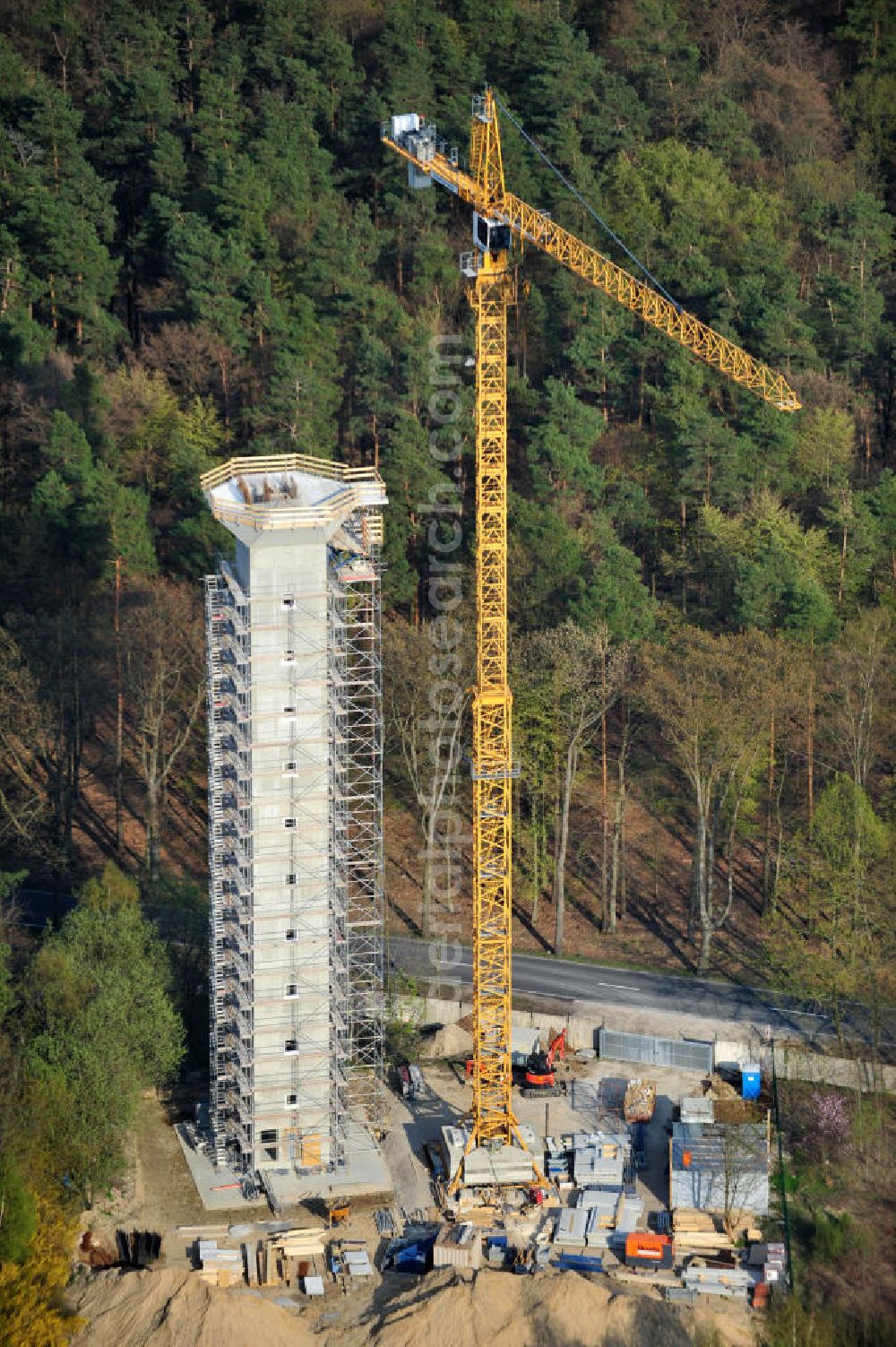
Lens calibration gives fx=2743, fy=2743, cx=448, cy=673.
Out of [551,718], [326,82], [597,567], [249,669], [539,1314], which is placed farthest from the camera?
[326,82]

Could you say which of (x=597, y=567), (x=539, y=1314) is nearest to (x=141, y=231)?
(x=597, y=567)

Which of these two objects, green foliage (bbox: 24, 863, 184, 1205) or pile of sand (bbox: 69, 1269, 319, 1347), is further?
green foliage (bbox: 24, 863, 184, 1205)

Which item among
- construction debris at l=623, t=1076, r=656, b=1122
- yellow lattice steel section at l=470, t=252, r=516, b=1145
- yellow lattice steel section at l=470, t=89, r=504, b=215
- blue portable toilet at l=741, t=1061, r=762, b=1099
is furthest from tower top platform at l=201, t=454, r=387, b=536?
blue portable toilet at l=741, t=1061, r=762, b=1099

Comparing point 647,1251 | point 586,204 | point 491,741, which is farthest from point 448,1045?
point 586,204

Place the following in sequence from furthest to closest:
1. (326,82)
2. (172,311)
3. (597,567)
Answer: (326,82)
(172,311)
(597,567)

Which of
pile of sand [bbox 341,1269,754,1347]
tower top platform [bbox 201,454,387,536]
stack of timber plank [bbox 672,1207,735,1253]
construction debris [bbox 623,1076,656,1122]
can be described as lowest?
pile of sand [bbox 341,1269,754,1347]

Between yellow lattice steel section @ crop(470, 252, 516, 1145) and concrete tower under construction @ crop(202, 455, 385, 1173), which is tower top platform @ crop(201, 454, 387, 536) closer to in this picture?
concrete tower under construction @ crop(202, 455, 385, 1173)

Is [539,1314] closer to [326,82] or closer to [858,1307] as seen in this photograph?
[858,1307]
